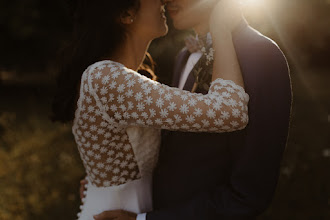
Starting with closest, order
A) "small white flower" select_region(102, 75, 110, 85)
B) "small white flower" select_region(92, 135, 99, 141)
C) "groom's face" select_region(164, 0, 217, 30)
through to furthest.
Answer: "small white flower" select_region(102, 75, 110, 85)
"small white flower" select_region(92, 135, 99, 141)
"groom's face" select_region(164, 0, 217, 30)

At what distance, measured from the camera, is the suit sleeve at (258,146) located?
57.4 inches

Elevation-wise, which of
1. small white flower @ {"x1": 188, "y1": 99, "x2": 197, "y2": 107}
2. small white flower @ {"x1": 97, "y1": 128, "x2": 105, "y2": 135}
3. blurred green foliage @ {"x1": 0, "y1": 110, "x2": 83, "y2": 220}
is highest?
small white flower @ {"x1": 188, "y1": 99, "x2": 197, "y2": 107}

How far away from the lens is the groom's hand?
1784mm

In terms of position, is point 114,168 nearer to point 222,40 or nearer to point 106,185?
point 106,185

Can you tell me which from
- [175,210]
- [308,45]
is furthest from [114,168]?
[308,45]

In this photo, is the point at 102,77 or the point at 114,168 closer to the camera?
the point at 102,77

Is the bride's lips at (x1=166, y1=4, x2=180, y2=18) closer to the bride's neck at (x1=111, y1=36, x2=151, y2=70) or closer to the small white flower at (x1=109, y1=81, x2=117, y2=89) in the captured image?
the bride's neck at (x1=111, y1=36, x2=151, y2=70)

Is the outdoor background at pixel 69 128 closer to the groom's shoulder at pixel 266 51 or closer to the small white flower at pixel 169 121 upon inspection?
the groom's shoulder at pixel 266 51

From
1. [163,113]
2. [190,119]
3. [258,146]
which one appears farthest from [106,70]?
[258,146]

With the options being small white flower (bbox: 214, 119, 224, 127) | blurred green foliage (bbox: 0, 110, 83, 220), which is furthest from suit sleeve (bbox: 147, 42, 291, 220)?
blurred green foliage (bbox: 0, 110, 83, 220)

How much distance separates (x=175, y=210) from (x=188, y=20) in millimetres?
1126

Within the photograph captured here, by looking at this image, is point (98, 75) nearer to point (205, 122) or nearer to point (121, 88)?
point (121, 88)

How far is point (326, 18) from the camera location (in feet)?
23.9

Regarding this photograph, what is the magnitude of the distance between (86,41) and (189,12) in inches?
25.4
